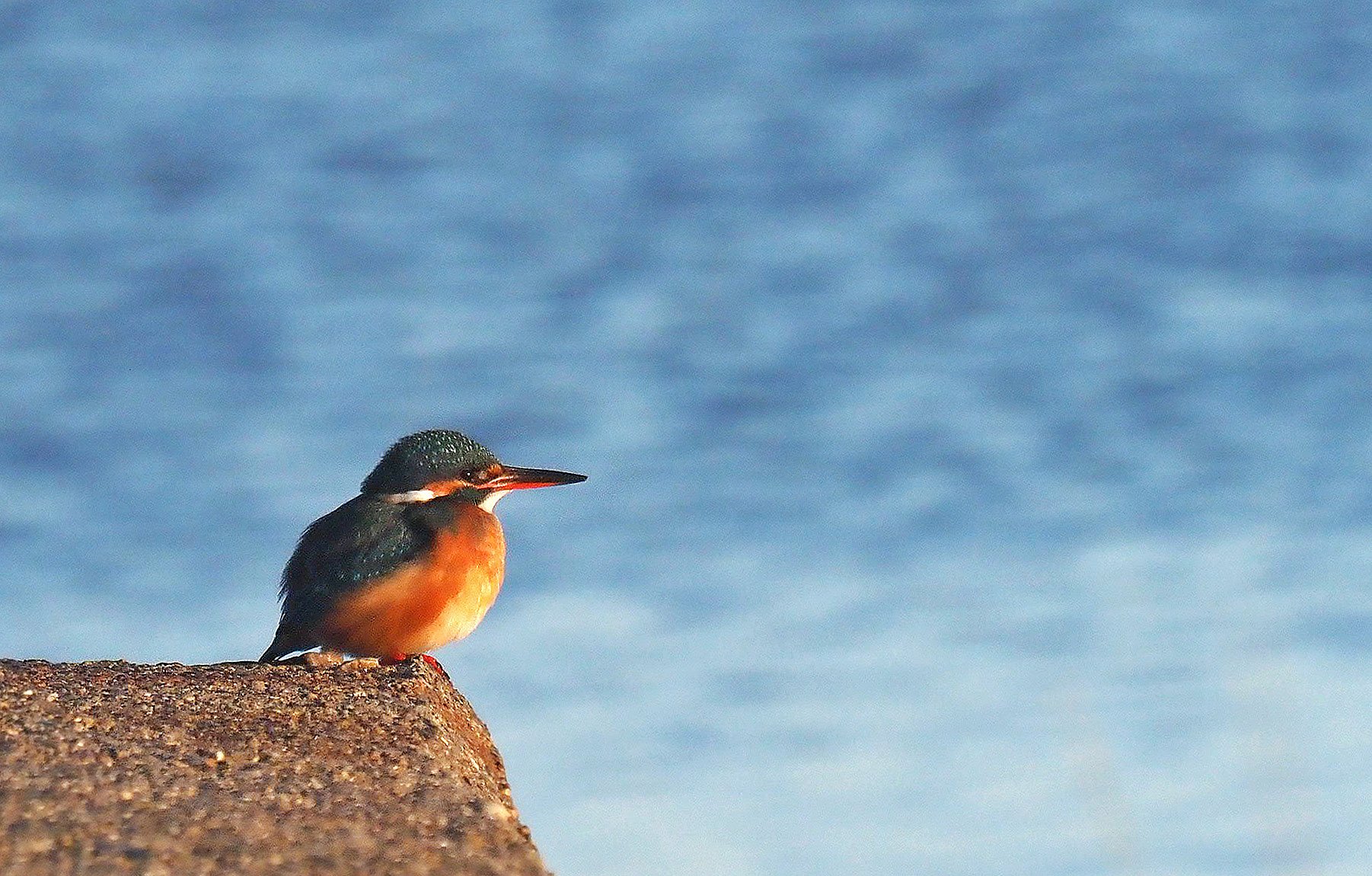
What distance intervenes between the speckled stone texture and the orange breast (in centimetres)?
142

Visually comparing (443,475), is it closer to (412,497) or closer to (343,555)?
(412,497)

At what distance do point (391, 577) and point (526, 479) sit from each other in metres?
1.16

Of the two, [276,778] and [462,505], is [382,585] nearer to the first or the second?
[462,505]

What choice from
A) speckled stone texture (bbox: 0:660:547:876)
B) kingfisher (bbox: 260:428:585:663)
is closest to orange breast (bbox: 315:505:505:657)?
kingfisher (bbox: 260:428:585:663)

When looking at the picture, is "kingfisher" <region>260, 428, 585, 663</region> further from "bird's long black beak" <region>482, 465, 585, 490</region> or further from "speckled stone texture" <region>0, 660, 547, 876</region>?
"speckled stone texture" <region>0, 660, 547, 876</region>

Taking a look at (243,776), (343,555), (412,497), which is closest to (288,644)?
(343,555)

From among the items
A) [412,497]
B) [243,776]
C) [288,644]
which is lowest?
[243,776]

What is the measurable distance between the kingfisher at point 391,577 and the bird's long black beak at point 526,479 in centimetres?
25

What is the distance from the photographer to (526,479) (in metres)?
7.55

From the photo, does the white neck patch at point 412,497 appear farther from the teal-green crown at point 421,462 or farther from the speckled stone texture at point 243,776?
the speckled stone texture at point 243,776

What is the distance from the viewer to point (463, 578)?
263 inches

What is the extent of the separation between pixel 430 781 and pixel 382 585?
259 centimetres

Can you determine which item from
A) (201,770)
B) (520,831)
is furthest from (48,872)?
(520,831)

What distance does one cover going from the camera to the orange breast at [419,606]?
6480 mm
